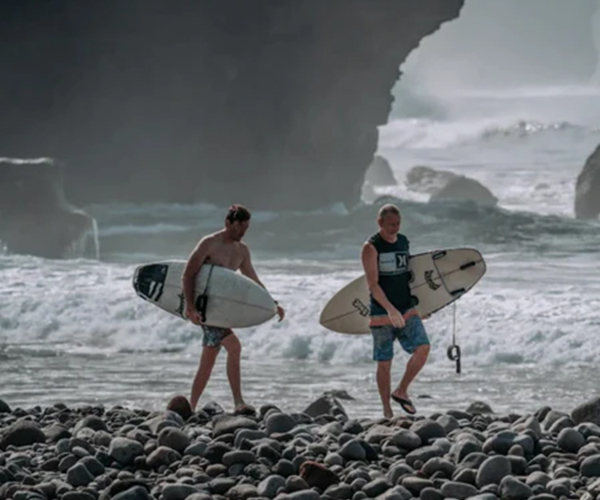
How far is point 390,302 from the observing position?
9.53 meters

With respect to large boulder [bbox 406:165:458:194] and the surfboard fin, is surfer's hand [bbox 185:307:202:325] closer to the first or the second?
the surfboard fin

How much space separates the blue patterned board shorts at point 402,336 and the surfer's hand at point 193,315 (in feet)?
3.62

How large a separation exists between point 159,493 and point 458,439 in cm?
181

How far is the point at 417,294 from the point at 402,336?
1.16 metres

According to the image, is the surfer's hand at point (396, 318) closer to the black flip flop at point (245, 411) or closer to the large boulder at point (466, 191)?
the black flip flop at point (245, 411)

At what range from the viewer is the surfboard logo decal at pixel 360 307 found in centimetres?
1070

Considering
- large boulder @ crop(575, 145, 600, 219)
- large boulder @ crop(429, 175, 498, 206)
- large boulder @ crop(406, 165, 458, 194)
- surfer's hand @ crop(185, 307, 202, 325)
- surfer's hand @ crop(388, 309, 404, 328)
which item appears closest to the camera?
surfer's hand @ crop(388, 309, 404, 328)

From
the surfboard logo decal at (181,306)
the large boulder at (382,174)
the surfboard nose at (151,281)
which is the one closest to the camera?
the surfboard logo decal at (181,306)

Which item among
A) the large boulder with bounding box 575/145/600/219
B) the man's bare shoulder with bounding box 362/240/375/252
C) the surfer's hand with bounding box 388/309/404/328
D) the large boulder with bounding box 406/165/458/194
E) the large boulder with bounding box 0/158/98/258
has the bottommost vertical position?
the surfer's hand with bounding box 388/309/404/328

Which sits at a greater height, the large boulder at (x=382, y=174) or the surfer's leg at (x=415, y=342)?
the large boulder at (x=382, y=174)

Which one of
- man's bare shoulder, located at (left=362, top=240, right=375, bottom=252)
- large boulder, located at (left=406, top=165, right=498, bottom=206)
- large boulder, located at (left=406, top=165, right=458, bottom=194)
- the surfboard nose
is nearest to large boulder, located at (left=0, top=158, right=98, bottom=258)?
the surfboard nose

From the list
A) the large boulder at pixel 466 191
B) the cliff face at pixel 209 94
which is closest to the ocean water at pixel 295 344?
the cliff face at pixel 209 94

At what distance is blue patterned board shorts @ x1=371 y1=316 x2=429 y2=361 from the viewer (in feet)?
31.6

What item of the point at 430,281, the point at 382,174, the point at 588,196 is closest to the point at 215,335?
the point at 430,281
